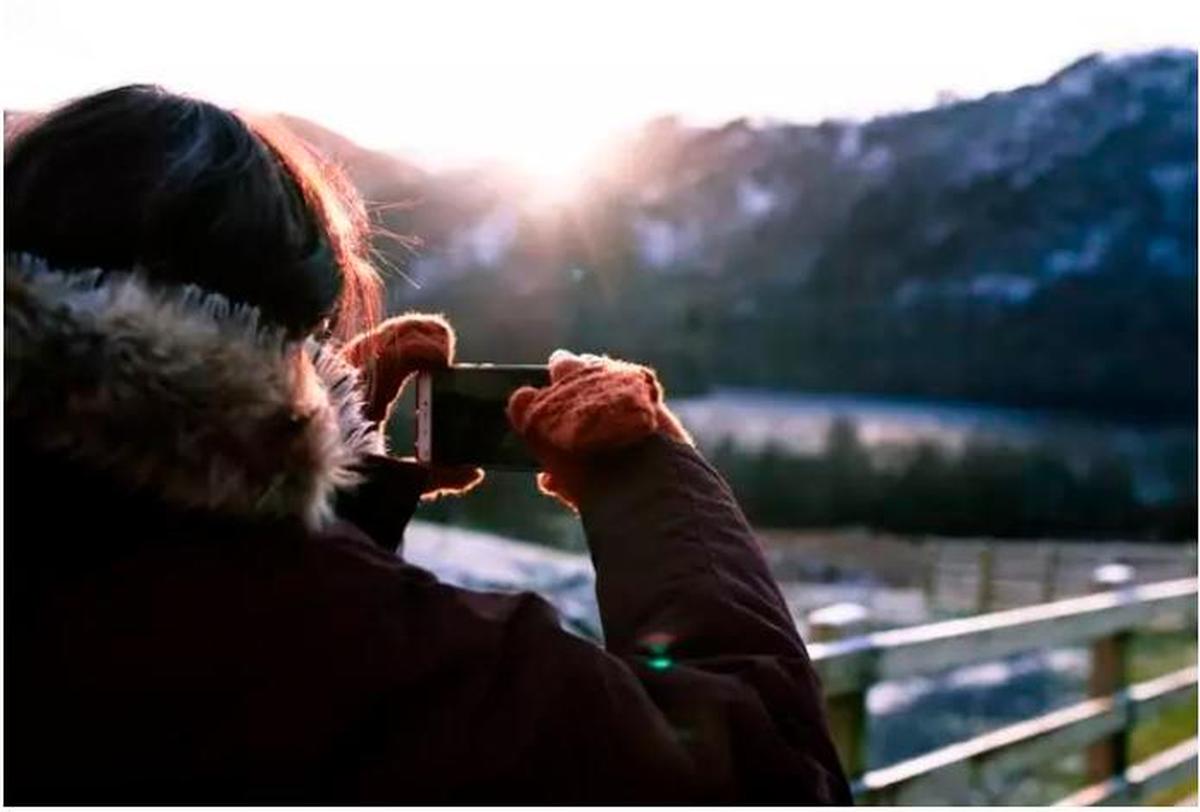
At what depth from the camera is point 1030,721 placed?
3.95m

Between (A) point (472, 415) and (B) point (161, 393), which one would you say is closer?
(B) point (161, 393)

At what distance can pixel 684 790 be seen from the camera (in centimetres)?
89

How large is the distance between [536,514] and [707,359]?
3.11 m

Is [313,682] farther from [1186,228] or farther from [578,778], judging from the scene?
[1186,228]

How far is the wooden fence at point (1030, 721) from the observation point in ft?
8.96

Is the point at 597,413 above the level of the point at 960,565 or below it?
above

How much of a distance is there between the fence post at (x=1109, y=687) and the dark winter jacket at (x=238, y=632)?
139 inches

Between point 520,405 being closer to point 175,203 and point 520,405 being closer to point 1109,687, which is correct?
point 175,203

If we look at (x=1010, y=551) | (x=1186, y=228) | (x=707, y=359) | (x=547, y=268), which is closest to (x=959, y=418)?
(x=1010, y=551)

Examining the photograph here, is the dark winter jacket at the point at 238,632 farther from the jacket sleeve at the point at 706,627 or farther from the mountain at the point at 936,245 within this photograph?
the mountain at the point at 936,245

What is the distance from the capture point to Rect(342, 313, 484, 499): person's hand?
3.99ft

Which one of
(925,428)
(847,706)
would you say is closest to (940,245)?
(925,428)

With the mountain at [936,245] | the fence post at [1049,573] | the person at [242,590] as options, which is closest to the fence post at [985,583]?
the fence post at [1049,573]

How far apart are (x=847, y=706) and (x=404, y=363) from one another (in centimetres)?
171
